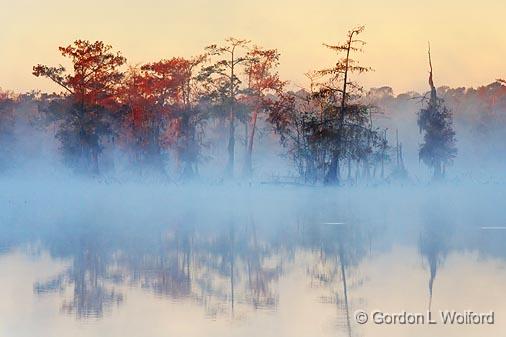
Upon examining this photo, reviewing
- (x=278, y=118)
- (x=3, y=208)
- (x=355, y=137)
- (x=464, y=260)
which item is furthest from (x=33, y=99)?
(x=464, y=260)

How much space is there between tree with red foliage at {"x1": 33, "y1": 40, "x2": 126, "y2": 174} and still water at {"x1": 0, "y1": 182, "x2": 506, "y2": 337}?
26.4 meters

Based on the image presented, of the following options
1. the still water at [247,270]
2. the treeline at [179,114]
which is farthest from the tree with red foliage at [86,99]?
the still water at [247,270]

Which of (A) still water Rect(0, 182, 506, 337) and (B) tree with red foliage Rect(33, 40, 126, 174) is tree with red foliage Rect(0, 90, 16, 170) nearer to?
(B) tree with red foliage Rect(33, 40, 126, 174)

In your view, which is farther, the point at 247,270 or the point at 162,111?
the point at 162,111

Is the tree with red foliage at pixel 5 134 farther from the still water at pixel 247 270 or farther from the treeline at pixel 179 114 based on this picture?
the still water at pixel 247 270

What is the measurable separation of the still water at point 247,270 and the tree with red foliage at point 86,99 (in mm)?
26433

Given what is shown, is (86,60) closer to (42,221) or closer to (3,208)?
(3,208)

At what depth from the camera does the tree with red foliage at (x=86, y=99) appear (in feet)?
207

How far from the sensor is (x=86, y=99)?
6331 cm

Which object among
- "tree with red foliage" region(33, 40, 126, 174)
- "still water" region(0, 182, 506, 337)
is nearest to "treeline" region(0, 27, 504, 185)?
"tree with red foliage" region(33, 40, 126, 174)

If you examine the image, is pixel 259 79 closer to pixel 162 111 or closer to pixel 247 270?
pixel 162 111

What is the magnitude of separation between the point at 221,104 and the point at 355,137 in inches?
514

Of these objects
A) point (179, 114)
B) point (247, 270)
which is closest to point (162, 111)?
point (179, 114)

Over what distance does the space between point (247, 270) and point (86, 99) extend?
149 ft
